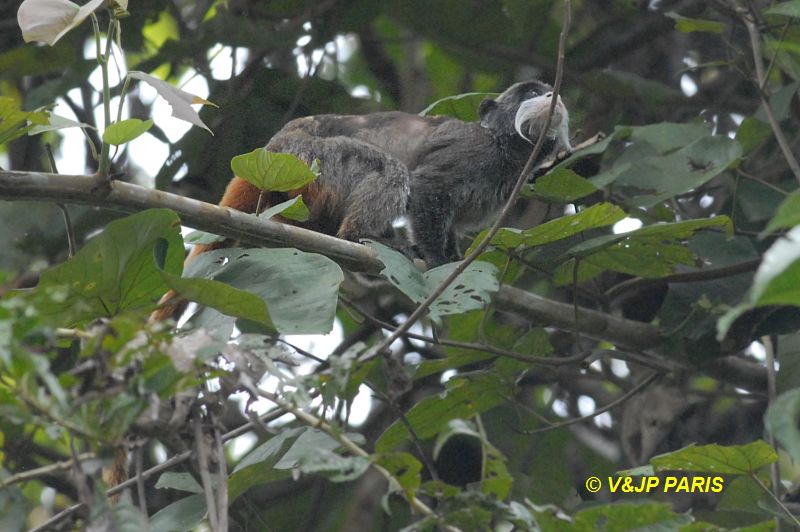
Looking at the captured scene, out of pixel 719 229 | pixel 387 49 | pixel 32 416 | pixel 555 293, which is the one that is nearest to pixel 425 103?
pixel 387 49

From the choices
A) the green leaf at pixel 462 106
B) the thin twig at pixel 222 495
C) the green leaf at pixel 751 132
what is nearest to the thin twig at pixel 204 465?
the thin twig at pixel 222 495

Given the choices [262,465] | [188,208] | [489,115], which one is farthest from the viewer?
[489,115]

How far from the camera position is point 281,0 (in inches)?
232

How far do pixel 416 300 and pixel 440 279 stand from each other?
30 cm

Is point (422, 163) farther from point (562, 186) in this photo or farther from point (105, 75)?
point (105, 75)

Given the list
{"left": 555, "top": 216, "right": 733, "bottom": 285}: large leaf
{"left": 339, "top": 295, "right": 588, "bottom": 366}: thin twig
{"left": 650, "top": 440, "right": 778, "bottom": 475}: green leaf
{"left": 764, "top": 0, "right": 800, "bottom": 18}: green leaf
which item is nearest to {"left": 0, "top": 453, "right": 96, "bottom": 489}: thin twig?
{"left": 650, "top": 440, "right": 778, "bottom": 475}: green leaf

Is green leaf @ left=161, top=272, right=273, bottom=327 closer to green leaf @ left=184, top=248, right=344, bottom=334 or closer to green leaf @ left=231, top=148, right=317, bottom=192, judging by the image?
green leaf @ left=184, top=248, right=344, bottom=334

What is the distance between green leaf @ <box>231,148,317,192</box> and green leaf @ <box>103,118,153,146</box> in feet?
1.47

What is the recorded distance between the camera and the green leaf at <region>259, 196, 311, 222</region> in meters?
3.21

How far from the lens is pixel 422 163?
206 inches

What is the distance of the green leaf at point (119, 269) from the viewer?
8.67 feet

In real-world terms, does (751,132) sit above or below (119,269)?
Result: below

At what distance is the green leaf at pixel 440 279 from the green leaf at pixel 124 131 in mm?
983

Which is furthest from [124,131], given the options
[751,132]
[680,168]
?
[751,132]
